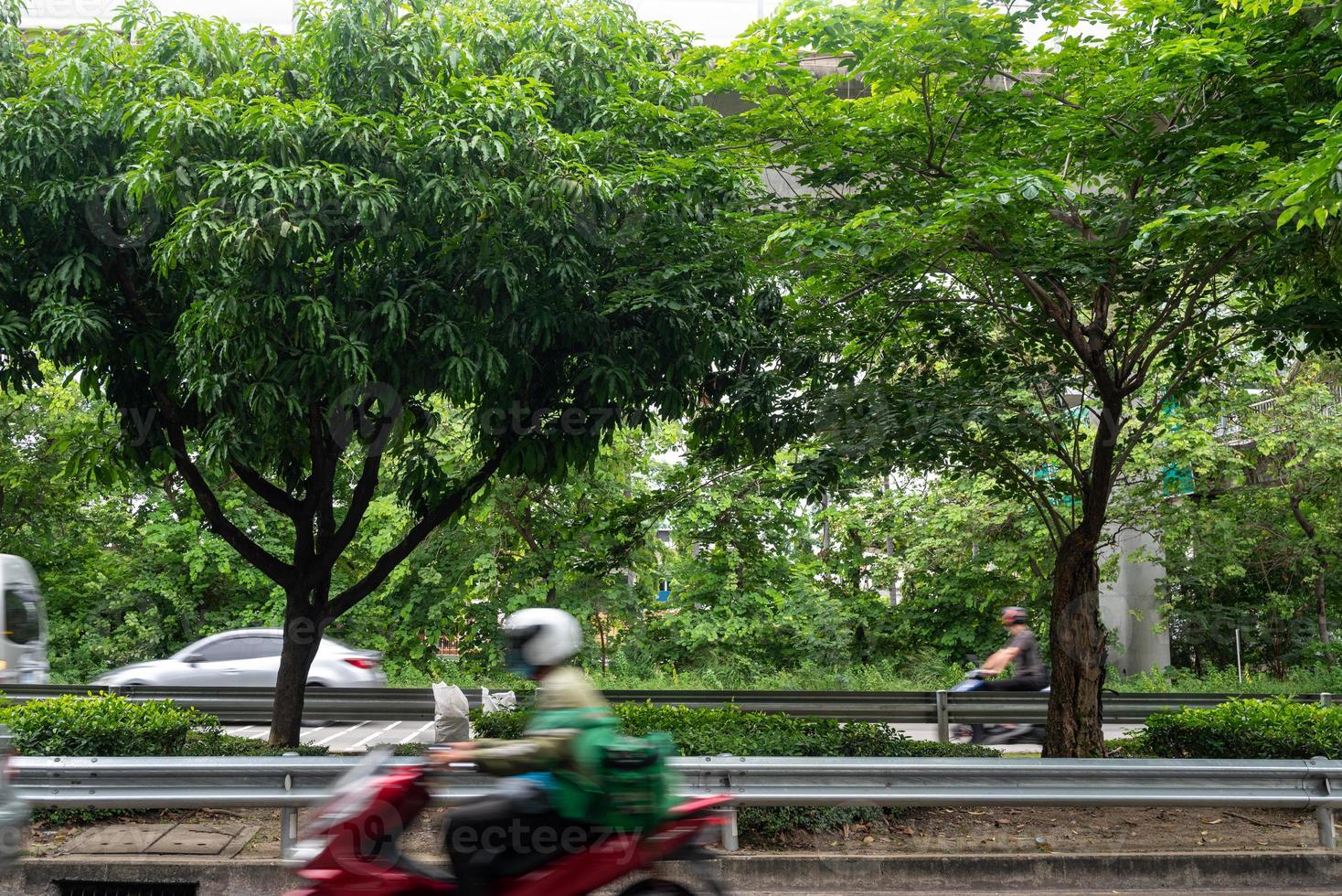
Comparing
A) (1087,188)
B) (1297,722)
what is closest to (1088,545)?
(1297,722)

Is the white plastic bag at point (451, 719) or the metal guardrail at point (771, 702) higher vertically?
the white plastic bag at point (451, 719)

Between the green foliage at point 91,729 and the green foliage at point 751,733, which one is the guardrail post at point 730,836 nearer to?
the green foliage at point 751,733

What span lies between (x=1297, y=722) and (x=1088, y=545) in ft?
7.05

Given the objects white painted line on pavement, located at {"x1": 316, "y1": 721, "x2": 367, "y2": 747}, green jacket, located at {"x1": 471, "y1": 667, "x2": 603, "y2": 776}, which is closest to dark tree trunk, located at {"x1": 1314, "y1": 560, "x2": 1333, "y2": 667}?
white painted line on pavement, located at {"x1": 316, "y1": 721, "x2": 367, "y2": 747}

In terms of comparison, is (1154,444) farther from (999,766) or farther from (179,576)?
(179,576)

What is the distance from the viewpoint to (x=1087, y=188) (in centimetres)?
1129

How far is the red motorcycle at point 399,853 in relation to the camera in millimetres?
4211

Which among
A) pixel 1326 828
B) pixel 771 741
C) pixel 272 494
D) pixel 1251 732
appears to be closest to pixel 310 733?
pixel 272 494

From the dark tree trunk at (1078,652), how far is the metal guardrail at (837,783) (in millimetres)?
2439

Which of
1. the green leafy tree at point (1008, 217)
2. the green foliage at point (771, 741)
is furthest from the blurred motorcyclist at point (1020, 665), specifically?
the green leafy tree at point (1008, 217)

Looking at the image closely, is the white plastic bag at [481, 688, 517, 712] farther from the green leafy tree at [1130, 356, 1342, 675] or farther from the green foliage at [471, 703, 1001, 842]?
the green leafy tree at [1130, 356, 1342, 675]

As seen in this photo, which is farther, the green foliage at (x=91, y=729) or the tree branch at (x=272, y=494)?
the tree branch at (x=272, y=494)

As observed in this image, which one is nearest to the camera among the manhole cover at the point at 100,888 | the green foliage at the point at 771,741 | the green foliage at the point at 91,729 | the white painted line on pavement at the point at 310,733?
the manhole cover at the point at 100,888

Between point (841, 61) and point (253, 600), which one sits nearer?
point (841, 61)
